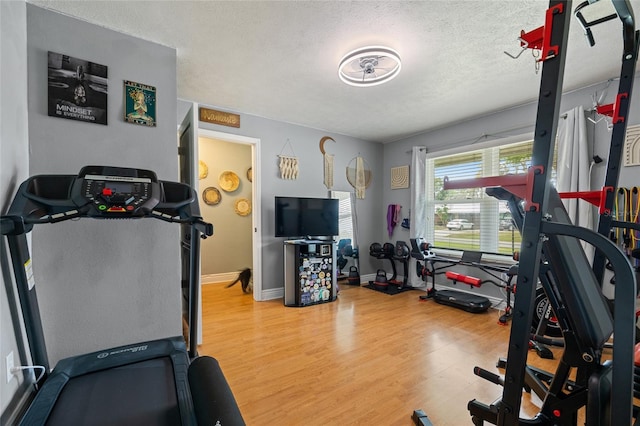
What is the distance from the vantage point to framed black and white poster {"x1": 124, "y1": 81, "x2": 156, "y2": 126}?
2.05 metres

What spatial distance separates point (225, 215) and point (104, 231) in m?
3.43

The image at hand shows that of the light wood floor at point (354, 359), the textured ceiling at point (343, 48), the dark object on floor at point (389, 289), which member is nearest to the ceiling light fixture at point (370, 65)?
the textured ceiling at point (343, 48)

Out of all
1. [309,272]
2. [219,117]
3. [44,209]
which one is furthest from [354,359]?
[219,117]

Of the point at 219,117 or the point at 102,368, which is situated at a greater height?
the point at 219,117

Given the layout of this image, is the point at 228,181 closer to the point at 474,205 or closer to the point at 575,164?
the point at 474,205

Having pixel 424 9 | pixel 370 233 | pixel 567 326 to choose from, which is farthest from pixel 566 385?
pixel 370 233

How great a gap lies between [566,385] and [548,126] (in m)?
1.17

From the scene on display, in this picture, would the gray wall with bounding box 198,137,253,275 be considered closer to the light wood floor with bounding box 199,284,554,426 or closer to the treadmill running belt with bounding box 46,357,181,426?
the light wood floor with bounding box 199,284,554,426

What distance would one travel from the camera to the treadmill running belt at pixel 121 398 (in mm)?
1158

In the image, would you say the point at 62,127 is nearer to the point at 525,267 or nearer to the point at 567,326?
the point at 525,267

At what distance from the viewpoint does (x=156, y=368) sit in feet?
5.03

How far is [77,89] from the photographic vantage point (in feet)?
6.22

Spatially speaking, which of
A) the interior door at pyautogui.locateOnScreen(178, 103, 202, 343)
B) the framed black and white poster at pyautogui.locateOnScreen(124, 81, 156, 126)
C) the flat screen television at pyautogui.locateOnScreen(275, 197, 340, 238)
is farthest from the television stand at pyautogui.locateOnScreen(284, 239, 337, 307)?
the framed black and white poster at pyautogui.locateOnScreen(124, 81, 156, 126)

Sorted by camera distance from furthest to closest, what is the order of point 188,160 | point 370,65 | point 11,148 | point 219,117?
point 219,117 → point 188,160 → point 370,65 → point 11,148
